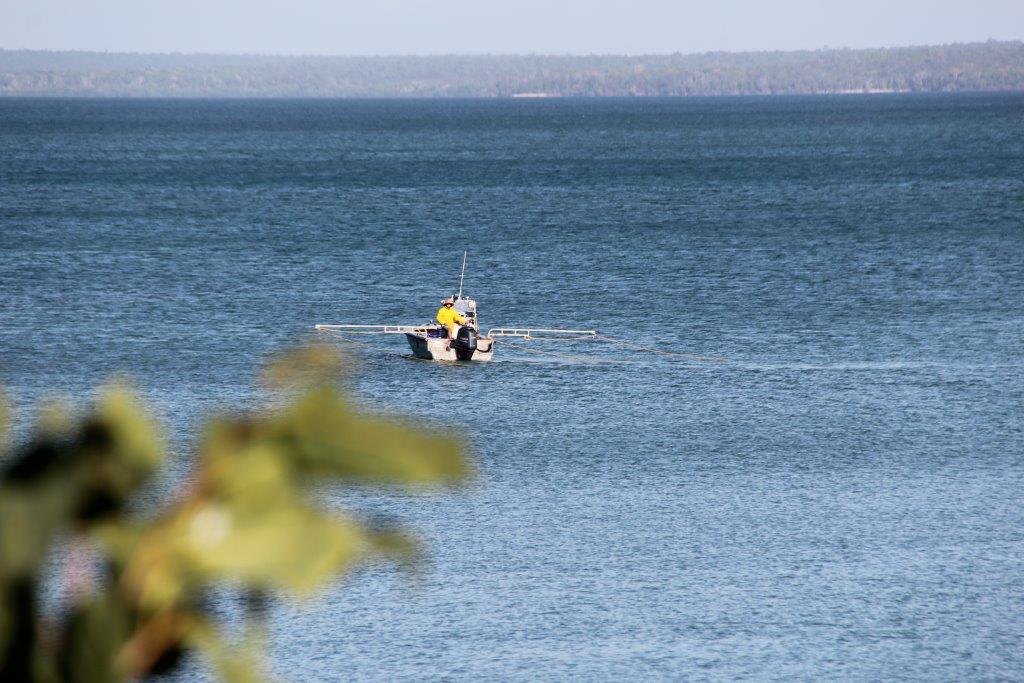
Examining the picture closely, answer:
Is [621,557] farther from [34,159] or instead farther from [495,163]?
[34,159]

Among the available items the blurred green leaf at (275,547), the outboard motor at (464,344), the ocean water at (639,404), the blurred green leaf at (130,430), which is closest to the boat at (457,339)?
the outboard motor at (464,344)

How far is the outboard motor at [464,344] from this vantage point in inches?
2249

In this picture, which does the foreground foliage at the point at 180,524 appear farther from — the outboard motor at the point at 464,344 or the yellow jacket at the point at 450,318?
the yellow jacket at the point at 450,318

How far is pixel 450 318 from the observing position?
5941 cm

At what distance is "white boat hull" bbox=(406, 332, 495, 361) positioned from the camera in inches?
2271

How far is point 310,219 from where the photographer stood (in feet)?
399

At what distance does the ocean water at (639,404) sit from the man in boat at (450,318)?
204cm

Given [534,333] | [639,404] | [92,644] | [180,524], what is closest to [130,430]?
[180,524]

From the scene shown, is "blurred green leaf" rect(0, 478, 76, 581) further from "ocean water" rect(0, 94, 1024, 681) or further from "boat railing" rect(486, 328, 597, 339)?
"boat railing" rect(486, 328, 597, 339)

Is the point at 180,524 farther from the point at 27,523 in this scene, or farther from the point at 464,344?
the point at 464,344

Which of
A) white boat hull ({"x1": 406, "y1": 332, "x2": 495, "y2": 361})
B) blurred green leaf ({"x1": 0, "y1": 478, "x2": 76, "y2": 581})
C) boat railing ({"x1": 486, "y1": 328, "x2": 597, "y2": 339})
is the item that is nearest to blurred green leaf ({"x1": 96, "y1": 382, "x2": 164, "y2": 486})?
blurred green leaf ({"x1": 0, "y1": 478, "x2": 76, "y2": 581})

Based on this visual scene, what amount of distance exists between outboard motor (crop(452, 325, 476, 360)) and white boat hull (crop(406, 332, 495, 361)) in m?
0.20

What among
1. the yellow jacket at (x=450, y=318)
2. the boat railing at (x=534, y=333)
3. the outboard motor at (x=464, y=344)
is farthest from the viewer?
the boat railing at (x=534, y=333)

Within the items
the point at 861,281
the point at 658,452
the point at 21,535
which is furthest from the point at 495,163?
the point at 21,535
